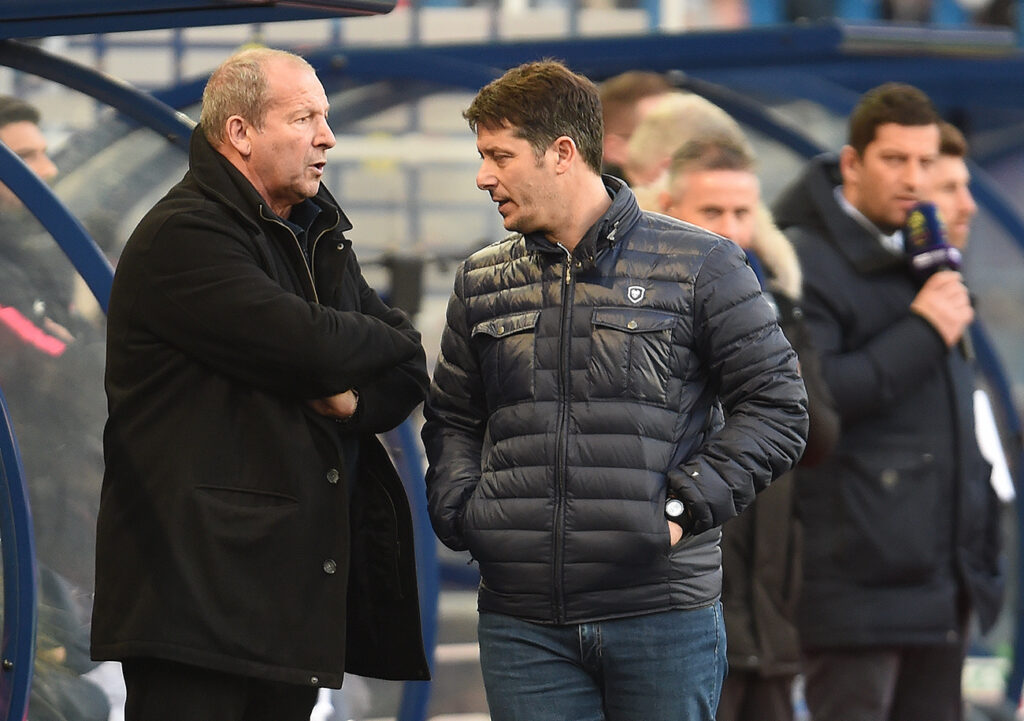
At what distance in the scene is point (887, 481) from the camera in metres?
5.37

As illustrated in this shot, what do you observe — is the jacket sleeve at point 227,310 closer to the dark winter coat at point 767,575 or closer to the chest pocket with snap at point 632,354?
the chest pocket with snap at point 632,354

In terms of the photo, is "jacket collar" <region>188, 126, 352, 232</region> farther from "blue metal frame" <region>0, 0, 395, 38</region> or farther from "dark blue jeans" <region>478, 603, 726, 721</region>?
"dark blue jeans" <region>478, 603, 726, 721</region>

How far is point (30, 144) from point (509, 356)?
172 cm

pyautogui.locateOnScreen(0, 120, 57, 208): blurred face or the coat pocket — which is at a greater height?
pyautogui.locateOnScreen(0, 120, 57, 208): blurred face

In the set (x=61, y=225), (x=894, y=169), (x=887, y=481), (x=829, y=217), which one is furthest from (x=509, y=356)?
(x=894, y=169)

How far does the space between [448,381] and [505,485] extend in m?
0.30

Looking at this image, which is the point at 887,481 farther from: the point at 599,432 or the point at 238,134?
the point at 238,134

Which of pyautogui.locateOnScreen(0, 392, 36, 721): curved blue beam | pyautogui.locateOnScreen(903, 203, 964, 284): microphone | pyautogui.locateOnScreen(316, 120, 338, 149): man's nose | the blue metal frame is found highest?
the blue metal frame

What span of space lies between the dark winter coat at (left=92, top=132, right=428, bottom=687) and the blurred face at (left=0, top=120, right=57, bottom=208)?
1.17m

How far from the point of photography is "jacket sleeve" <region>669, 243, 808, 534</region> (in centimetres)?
359

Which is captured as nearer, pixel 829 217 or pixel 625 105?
pixel 829 217

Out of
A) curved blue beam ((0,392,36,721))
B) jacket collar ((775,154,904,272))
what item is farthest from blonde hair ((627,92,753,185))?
curved blue beam ((0,392,36,721))

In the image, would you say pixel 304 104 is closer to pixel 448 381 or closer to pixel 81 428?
pixel 448 381

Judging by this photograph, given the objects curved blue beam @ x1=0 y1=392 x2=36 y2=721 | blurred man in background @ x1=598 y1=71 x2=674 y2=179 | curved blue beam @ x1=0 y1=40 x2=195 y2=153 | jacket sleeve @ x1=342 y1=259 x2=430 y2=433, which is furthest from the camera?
blurred man in background @ x1=598 y1=71 x2=674 y2=179
